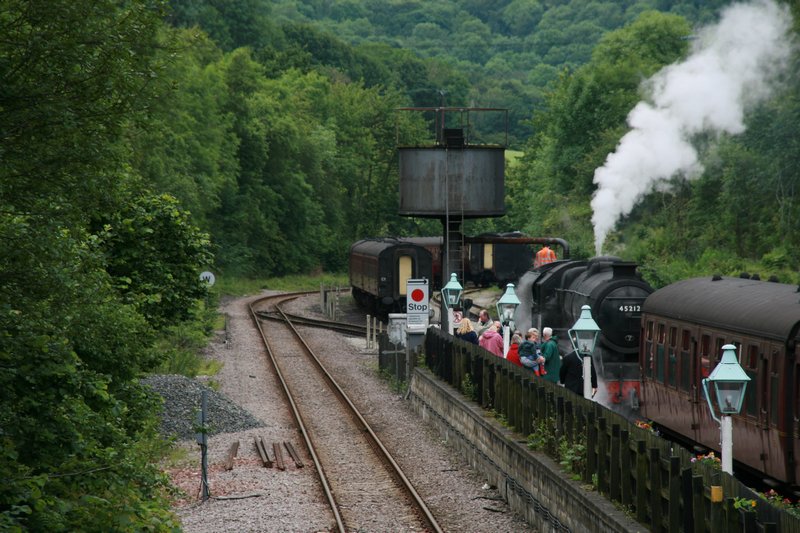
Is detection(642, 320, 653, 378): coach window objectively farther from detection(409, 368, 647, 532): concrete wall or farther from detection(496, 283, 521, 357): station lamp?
detection(409, 368, 647, 532): concrete wall

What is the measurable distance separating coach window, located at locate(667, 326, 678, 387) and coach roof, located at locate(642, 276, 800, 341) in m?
0.24

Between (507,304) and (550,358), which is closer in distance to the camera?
(550,358)

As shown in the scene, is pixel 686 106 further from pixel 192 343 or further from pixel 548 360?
pixel 548 360

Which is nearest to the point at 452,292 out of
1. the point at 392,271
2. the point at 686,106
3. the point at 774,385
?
the point at 686,106

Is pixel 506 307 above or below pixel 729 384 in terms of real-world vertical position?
above

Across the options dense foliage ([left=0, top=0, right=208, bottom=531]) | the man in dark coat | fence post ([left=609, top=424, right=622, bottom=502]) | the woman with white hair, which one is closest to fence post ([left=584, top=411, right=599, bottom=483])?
fence post ([left=609, top=424, right=622, bottom=502])

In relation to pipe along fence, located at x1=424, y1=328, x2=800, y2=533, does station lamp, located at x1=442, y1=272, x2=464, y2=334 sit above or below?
above

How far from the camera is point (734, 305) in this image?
50.3 feet

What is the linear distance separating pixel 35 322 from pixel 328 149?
75.2 metres

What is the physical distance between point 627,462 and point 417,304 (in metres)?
16.3

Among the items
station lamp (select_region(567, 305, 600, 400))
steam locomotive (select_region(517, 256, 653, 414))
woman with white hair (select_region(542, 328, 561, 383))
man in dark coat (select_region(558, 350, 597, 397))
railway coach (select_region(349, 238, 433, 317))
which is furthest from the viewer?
railway coach (select_region(349, 238, 433, 317))

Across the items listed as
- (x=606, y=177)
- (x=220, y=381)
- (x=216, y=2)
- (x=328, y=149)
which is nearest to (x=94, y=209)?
(x=220, y=381)

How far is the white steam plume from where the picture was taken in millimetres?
32750

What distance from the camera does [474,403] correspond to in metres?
19.5
